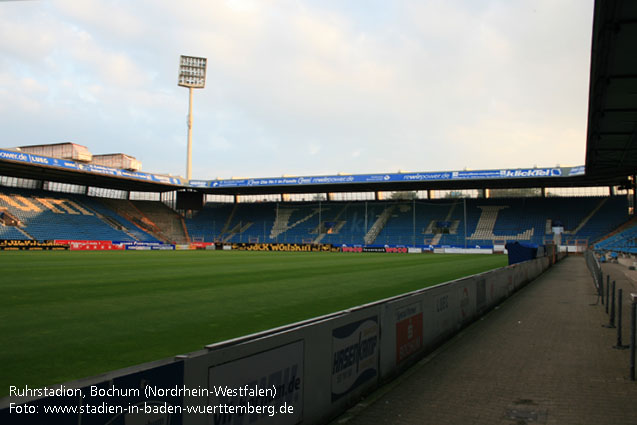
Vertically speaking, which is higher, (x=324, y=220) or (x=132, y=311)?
(x=324, y=220)

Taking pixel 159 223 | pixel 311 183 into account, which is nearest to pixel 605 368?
pixel 311 183

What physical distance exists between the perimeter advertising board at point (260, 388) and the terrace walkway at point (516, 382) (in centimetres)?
101

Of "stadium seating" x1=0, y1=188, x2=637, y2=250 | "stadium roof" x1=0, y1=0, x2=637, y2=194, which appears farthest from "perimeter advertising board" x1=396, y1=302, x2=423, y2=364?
"stadium seating" x1=0, y1=188, x2=637, y2=250

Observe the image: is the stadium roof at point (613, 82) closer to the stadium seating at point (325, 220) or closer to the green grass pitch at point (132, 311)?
the green grass pitch at point (132, 311)

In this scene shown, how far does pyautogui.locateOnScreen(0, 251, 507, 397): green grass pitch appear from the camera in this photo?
20.4ft

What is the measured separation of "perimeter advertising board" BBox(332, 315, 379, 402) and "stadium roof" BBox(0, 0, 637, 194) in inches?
348

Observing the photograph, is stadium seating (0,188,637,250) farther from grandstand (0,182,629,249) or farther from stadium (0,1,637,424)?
stadium (0,1,637,424)

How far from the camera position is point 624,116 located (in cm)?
1678

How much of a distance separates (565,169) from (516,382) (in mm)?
48022

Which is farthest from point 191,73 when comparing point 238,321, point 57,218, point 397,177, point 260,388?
point 260,388

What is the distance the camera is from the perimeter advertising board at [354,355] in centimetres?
504

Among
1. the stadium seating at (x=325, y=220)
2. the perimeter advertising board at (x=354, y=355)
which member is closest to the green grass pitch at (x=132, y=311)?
the perimeter advertising board at (x=354, y=355)

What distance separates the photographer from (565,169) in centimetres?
4734

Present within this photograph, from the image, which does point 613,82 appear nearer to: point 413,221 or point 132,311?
point 132,311
